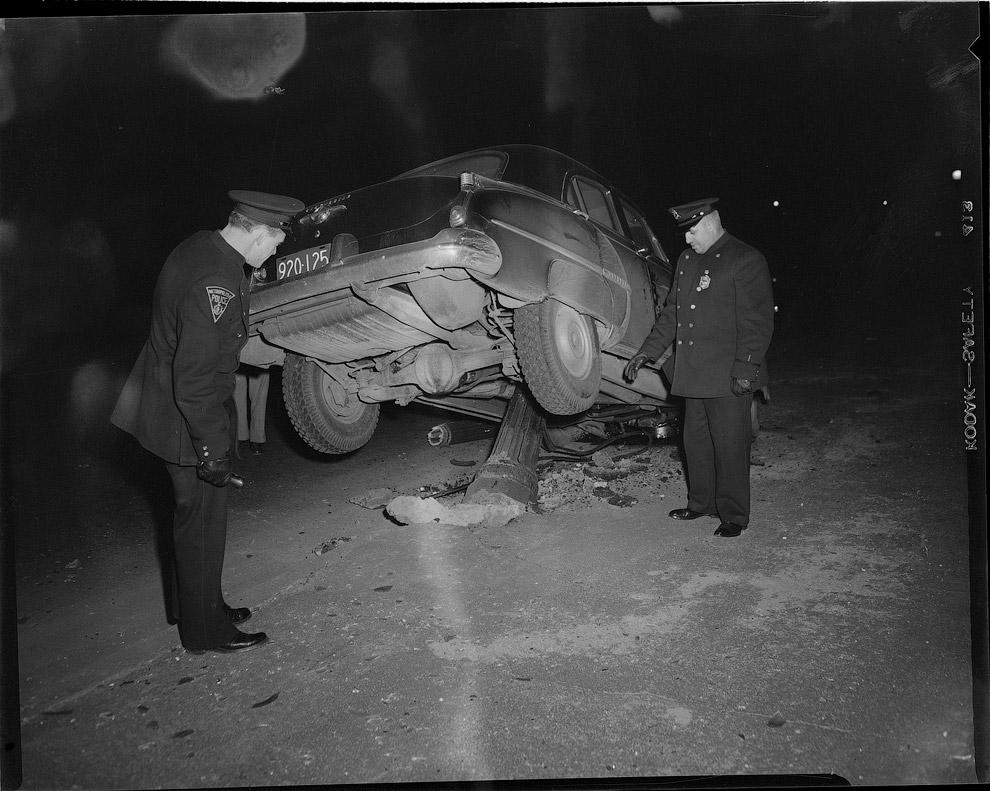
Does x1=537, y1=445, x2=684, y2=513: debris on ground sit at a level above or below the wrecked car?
below

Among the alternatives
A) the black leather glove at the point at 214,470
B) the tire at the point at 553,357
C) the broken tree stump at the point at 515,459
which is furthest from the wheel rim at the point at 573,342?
the black leather glove at the point at 214,470

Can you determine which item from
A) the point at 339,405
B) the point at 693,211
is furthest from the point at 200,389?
the point at 693,211

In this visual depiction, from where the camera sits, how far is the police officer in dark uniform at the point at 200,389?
2078 millimetres

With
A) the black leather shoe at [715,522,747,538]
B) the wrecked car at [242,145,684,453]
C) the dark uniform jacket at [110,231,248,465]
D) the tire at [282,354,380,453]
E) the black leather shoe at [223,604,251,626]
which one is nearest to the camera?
the dark uniform jacket at [110,231,248,465]

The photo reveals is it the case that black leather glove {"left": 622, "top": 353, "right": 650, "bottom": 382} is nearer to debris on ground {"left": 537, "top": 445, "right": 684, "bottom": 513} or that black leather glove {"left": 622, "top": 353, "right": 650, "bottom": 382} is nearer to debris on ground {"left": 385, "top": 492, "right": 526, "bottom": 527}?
debris on ground {"left": 537, "top": 445, "right": 684, "bottom": 513}

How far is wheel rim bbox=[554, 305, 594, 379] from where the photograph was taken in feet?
11.0

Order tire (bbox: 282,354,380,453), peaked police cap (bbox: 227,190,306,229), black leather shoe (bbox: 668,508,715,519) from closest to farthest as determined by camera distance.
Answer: peaked police cap (bbox: 227,190,306,229) < black leather shoe (bbox: 668,508,715,519) < tire (bbox: 282,354,380,453)

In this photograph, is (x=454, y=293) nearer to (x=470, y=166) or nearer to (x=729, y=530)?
(x=470, y=166)

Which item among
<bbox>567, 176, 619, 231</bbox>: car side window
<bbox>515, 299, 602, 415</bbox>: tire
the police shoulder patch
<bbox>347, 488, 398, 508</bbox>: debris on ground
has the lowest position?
<bbox>347, 488, 398, 508</bbox>: debris on ground

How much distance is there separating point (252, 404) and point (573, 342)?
2978 millimetres

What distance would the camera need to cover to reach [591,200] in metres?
4.06

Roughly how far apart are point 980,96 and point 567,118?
3.53 m

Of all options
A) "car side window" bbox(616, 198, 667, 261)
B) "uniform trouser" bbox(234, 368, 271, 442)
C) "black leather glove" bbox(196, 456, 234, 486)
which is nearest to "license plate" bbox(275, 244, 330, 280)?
"black leather glove" bbox(196, 456, 234, 486)

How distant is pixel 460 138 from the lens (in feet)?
15.5
